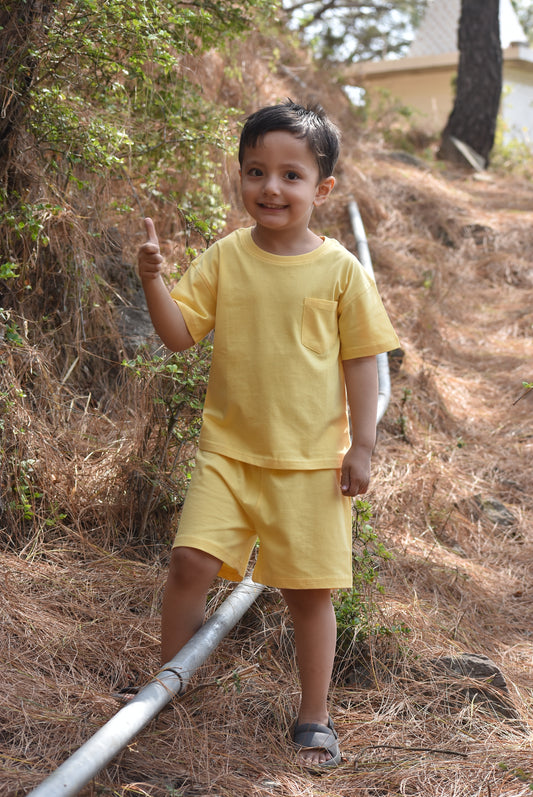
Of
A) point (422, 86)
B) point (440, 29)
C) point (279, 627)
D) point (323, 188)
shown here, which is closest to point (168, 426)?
point (279, 627)

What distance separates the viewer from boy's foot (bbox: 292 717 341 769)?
211cm

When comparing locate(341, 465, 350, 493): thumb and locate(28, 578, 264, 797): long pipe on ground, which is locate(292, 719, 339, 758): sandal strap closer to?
locate(28, 578, 264, 797): long pipe on ground

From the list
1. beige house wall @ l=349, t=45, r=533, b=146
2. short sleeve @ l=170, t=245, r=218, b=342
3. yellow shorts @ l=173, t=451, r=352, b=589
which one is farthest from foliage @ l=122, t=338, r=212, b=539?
beige house wall @ l=349, t=45, r=533, b=146

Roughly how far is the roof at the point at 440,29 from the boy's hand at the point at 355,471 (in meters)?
16.3

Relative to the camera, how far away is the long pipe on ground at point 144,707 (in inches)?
62.1

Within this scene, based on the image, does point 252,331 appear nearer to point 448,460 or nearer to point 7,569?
point 7,569

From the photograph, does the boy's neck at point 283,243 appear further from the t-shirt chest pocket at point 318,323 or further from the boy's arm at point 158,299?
the boy's arm at point 158,299

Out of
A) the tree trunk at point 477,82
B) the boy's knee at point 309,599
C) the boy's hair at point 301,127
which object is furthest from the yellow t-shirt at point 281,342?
the tree trunk at point 477,82

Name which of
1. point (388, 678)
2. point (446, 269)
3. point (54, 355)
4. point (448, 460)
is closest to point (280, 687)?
point (388, 678)

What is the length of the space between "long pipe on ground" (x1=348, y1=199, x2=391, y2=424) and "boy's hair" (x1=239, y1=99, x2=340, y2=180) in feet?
2.97

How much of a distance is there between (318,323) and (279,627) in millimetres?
998

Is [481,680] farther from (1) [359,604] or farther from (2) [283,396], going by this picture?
(2) [283,396]

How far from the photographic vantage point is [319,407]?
2168 millimetres

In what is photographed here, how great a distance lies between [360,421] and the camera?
220 centimetres
